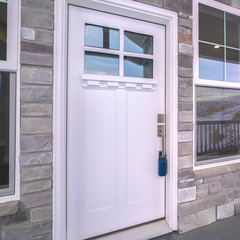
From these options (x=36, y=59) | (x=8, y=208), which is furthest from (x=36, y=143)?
(x=36, y=59)

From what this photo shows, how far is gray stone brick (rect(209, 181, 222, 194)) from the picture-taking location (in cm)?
160

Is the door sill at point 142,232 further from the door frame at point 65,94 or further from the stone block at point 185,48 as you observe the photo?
the stone block at point 185,48

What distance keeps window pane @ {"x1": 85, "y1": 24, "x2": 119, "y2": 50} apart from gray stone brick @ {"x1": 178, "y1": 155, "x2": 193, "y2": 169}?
3.94 ft

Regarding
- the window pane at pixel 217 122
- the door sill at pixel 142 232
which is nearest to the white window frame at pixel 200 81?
the window pane at pixel 217 122

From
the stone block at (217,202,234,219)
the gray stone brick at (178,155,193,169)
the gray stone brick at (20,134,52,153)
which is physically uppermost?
the gray stone brick at (20,134,52,153)

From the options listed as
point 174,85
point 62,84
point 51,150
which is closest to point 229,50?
point 174,85

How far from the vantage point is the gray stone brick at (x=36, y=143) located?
3.50 ft

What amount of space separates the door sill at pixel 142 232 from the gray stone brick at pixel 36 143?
925 mm

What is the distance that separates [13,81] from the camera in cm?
107

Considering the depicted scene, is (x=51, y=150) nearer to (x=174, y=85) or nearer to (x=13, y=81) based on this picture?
(x=13, y=81)

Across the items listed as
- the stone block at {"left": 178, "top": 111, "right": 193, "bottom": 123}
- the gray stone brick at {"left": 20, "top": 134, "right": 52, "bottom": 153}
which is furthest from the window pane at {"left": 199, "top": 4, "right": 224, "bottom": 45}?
the gray stone brick at {"left": 20, "top": 134, "right": 52, "bottom": 153}

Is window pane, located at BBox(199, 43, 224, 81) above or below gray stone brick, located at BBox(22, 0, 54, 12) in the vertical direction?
below

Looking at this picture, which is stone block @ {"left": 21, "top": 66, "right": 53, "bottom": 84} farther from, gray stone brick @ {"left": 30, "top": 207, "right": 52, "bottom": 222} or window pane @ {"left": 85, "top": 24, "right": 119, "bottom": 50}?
gray stone brick @ {"left": 30, "top": 207, "right": 52, "bottom": 222}

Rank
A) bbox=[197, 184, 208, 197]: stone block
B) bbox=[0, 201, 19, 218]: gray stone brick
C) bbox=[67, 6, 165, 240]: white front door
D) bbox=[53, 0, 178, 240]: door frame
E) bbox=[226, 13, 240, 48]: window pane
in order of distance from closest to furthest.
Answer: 1. bbox=[0, 201, 19, 218]: gray stone brick
2. bbox=[53, 0, 178, 240]: door frame
3. bbox=[67, 6, 165, 240]: white front door
4. bbox=[197, 184, 208, 197]: stone block
5. bbox=[226, 13, 240, 48]: window pane
